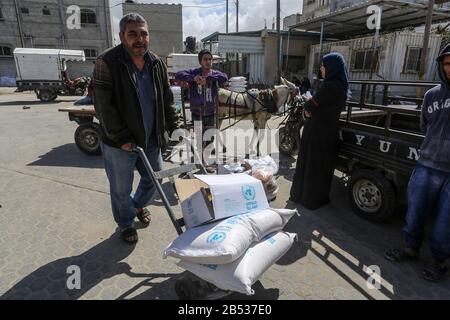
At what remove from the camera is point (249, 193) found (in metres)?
2.53

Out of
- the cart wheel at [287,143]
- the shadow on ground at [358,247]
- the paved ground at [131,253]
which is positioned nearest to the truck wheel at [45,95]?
the paved ground at [131,253]

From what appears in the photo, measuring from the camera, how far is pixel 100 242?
3289mm

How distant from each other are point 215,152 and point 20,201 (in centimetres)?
348

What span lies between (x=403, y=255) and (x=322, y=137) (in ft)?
5.17

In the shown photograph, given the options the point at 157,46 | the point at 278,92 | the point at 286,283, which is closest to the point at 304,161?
the point at 286,283

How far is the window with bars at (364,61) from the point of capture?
15.1 m

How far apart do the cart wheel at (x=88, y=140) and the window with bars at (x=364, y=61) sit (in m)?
13.8

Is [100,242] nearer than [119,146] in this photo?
No

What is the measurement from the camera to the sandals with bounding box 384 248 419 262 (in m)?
3.00

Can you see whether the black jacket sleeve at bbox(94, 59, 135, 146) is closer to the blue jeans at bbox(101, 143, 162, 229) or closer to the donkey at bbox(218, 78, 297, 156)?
the blue jeans at bbox(101, 143, 162, 229)

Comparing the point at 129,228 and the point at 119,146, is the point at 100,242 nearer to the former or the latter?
the point at 129,228

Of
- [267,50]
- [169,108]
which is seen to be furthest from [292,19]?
[169,108]

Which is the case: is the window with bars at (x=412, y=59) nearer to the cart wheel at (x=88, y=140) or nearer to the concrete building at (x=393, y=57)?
the concrete building at (x=393, y=57)

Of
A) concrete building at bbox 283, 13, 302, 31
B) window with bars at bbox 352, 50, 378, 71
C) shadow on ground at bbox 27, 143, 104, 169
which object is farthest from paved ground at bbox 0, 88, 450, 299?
concrete building at bbox 283, 13, 302, 31
